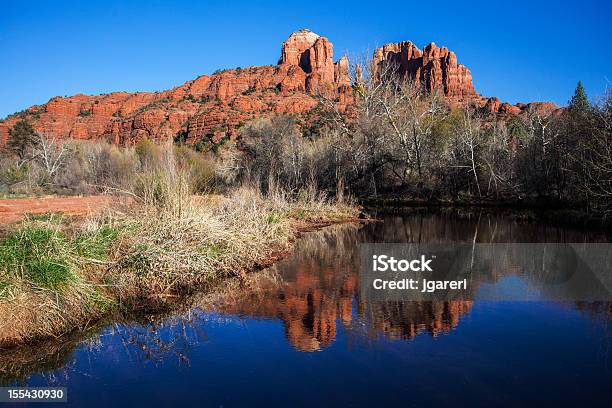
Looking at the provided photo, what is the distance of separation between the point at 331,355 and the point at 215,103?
94.1 m

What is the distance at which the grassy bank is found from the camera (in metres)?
6.63

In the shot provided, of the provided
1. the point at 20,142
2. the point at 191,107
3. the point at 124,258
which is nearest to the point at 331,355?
the point at 124,258

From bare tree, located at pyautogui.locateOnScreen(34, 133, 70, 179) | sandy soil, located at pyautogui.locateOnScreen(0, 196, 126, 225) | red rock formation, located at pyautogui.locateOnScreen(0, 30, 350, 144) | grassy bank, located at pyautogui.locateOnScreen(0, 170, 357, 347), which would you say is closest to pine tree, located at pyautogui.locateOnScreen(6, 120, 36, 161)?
bare tree, located at pyautogui.locateOnScreen(34, 133, 70, 179)

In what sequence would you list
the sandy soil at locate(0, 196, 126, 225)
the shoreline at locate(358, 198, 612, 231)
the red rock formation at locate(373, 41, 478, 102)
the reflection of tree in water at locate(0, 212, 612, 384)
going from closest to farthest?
the reflection of tree in water at locate(0, 212, 612, 384) < the sandy soil at locate(0, 196, 126, 225) < the shoreline at locate(358, 198, 612, 231) < the red rock formation at locate(373, 41, 478, 102)

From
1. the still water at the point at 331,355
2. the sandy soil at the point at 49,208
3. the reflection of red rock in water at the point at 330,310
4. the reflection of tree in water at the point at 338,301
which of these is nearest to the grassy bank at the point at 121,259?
the still water at the point at 331,355

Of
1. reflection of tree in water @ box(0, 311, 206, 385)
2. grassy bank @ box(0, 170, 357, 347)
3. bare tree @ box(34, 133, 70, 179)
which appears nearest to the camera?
reflection of tree in water @ box(0, 311, 206, 385)

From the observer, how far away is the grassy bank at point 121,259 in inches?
261

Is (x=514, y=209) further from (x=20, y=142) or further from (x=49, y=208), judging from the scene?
(x=20, y=142)

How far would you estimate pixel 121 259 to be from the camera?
8383 millimetres

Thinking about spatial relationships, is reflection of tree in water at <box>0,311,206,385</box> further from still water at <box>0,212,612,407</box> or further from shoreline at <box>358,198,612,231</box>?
shoreline at <box>358,198,612,231</box>

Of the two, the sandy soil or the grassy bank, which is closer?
the grassy bank

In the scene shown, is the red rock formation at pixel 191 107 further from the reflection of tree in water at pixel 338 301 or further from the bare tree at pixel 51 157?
the reflection of tree in water at pixel 338 301

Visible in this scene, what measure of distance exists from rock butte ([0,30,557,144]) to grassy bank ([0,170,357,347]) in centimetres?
6064

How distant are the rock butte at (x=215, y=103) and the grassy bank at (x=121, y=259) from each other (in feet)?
199
